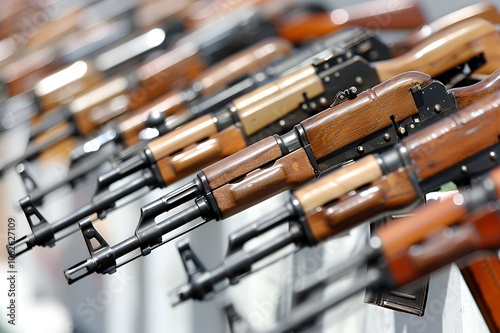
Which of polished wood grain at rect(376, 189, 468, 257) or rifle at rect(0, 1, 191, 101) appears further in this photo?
rifle at rect(0, 1, 191, 101)

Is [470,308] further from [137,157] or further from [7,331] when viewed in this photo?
[7,331]

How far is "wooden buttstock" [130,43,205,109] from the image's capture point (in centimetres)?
232

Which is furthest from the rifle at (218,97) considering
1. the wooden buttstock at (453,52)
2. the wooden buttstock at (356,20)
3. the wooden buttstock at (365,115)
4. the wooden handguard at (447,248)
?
the wooden handguard at (447,248)

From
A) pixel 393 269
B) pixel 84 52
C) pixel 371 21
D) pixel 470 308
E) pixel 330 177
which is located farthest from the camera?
pixel 84 52

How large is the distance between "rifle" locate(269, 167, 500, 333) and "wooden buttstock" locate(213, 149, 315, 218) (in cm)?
35

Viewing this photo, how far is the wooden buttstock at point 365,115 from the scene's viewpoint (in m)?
1.47

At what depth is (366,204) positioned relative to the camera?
4.22 ft

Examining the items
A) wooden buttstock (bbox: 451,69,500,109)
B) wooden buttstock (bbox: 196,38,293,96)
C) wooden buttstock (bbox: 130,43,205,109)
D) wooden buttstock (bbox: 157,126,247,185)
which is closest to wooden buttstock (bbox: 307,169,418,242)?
A: wooden buttstock (bbox: 451,69,500,109)

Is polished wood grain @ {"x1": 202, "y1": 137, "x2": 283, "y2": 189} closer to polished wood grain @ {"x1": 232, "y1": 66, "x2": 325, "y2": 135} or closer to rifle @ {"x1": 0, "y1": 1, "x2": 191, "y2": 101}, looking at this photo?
polished wood grain @ {"x1": 232, "y1": 66, "x2": 325, "y2": 135}

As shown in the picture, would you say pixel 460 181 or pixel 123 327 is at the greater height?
pixel 460 181

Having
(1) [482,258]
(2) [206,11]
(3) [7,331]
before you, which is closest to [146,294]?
(3) [7,331]

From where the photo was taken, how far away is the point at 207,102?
191 centimetres

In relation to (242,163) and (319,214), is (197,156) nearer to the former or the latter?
(242,163)

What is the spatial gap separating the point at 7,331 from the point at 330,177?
1.10m
